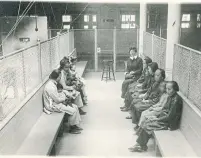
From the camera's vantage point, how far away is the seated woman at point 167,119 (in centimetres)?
452

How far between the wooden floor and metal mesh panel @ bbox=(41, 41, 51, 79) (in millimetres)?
1261

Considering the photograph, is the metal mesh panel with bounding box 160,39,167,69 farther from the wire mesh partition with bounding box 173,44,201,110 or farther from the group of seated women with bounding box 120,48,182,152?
the wire mesh partition with bounding box 173,44,201,110

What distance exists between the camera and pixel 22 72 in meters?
4.69

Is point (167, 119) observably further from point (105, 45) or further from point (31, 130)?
point (105, 45)

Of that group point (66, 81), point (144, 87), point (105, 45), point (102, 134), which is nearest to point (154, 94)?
point (144, 87)

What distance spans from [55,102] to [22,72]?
1040 mm

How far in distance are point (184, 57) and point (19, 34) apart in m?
7.45

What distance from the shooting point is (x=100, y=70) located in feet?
40.1

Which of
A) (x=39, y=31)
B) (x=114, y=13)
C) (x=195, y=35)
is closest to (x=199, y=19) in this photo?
(x=195, y=35)

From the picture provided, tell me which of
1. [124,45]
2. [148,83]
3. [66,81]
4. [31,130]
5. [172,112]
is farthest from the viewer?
[124,45]

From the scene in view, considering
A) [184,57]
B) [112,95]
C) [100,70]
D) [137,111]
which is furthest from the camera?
[100,70]

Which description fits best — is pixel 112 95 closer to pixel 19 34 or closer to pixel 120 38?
pixel 19 34

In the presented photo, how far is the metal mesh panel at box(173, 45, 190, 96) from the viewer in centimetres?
476

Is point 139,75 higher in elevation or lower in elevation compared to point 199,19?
lower
